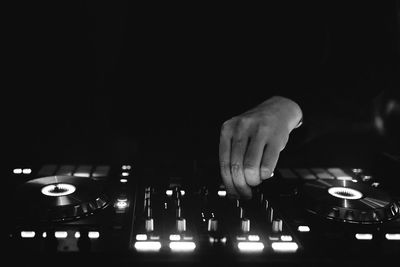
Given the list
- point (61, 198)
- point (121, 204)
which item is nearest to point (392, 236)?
point (121, 204)

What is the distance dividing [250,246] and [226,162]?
13.3 inches

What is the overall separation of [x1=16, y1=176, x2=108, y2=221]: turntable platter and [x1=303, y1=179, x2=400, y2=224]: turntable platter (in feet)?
1.85

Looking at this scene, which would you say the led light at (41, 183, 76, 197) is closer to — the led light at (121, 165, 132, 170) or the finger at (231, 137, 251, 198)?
the led light at (121, 165, 132, 170)

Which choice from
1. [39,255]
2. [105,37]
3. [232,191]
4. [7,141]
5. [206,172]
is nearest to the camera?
[39,255]

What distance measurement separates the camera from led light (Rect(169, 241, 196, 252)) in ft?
2.83

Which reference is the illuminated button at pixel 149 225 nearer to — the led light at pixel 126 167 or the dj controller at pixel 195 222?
the dj controller at pixel 195 222

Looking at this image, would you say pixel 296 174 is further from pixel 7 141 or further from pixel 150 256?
pixel 7 141

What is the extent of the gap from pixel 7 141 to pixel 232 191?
1.44m

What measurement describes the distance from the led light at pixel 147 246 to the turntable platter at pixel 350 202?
Result: 44 centimetres

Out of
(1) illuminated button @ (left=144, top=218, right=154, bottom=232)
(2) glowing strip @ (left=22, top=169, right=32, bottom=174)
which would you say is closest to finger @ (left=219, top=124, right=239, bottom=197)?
(1) illuminated button @ (left=144, top=218, right=154, bottom=232)

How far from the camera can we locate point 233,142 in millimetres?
1197

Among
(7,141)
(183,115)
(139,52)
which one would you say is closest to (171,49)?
(139,52)

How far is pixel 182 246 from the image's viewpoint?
875 mm

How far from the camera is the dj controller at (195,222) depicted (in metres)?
0.85
